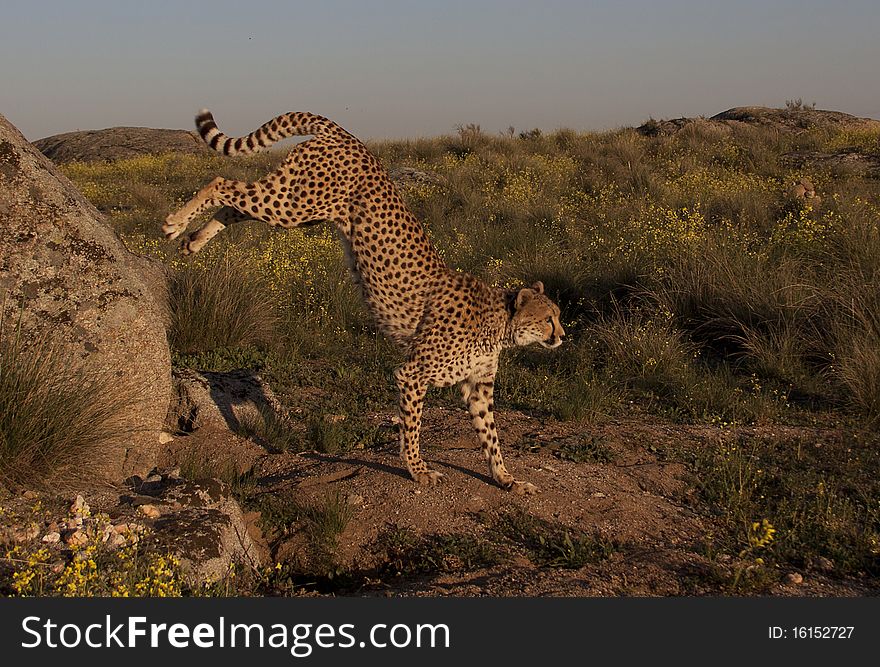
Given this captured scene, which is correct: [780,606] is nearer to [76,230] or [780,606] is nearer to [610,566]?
[610,566]

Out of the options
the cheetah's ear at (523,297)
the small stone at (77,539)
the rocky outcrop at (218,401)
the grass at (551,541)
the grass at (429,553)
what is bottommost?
the grass at (429,553)

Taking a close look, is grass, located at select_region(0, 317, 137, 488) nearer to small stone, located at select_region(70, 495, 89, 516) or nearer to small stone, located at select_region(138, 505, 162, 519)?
small stone, located at select_region(70, 495, 89, 516)

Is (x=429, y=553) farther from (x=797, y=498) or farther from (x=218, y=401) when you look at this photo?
(x=218, y=401)

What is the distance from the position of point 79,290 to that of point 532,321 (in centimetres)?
283

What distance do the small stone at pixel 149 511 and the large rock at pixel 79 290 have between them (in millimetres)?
746

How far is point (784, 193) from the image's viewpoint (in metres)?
14.8

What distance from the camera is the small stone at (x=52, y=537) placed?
12.7 ft

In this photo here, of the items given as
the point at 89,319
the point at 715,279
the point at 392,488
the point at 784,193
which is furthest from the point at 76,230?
the point at 784,193

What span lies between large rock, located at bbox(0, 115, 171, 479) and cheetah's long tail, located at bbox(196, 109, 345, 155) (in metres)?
0.96

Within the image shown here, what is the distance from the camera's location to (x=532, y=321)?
5379 mm

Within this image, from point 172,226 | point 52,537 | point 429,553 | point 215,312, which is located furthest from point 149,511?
point 215,312

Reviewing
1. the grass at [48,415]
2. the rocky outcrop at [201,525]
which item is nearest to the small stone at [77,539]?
the rocky outcrop at [201,525]

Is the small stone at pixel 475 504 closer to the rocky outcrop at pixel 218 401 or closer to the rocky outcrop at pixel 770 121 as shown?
the rocky outcrop at pixel 218 401

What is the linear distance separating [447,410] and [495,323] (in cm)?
178
